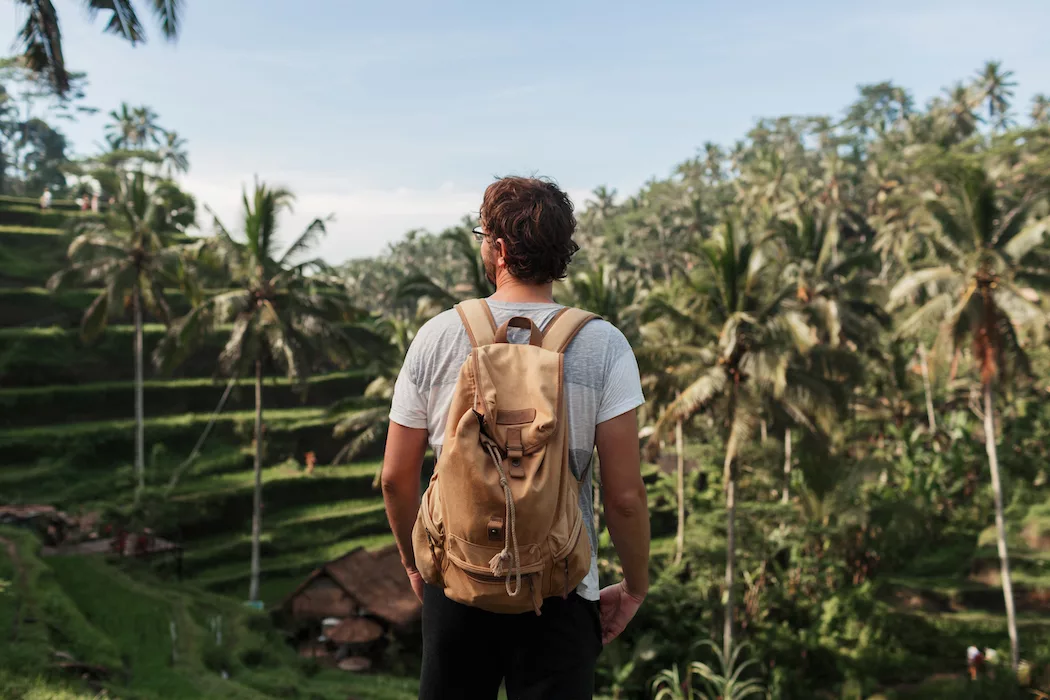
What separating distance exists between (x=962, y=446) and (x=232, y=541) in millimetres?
25108

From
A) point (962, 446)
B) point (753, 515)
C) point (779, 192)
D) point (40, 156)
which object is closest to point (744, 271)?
point (753, 515)

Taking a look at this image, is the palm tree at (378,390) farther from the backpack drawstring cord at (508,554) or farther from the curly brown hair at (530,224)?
the backpack drawstring cord at (508,554)

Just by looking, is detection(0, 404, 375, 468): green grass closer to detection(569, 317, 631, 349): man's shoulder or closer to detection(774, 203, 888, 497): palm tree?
detection(774, 203, 888, 497): palm tree

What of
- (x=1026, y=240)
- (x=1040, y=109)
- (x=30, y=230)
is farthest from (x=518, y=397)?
(x=1040, y=109)

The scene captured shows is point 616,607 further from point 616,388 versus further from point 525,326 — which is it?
point 525,326

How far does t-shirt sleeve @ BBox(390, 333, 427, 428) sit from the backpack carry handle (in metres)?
0.24

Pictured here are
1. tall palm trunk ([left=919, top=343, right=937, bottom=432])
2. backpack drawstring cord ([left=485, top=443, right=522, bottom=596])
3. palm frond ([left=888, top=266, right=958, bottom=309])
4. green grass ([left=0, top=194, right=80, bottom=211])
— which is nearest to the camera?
backpack drawstring cord ([left=485, top=443, right=522, bottom=596])

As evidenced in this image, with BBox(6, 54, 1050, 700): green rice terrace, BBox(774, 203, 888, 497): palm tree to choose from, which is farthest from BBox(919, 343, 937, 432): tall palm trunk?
BBox(774, 203, 888, 497): palm tree

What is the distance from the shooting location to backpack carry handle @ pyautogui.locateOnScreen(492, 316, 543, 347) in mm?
1868

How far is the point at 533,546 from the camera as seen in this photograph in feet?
5.78

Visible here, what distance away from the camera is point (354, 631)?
19141mm

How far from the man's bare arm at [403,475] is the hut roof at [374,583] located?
1814 centimetres

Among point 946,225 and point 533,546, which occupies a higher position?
point 946,225

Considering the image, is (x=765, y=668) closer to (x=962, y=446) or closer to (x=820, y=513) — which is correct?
(x=820, y=513)
